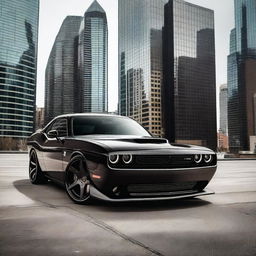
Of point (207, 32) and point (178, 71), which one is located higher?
point (207, 32)

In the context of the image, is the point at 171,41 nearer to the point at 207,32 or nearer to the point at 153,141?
the point at 207,32

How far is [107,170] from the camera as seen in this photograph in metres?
3.56

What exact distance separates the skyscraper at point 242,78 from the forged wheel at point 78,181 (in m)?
165

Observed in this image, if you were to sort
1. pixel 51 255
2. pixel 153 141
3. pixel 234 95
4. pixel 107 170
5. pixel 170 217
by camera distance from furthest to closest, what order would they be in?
pixel 234 95 → pixel 153 141 → pixel 107 170 → pixel 170 217 → pixel 51 255

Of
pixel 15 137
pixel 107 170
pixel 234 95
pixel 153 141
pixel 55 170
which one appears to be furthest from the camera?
pixel 234 95

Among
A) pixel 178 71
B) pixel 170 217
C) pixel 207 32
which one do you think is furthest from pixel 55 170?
pixel 207 32

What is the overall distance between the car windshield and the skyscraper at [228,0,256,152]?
163 meters

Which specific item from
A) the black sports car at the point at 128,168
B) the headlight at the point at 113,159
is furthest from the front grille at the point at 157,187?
the headlight at the point at 113,159

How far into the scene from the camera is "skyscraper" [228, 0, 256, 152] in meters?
163

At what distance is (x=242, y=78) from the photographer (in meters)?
174

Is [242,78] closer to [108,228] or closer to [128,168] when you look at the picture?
[128,168]

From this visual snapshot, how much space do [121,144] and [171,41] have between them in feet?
440

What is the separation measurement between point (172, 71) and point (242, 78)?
2551 inches

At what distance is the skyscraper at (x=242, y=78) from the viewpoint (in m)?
163
